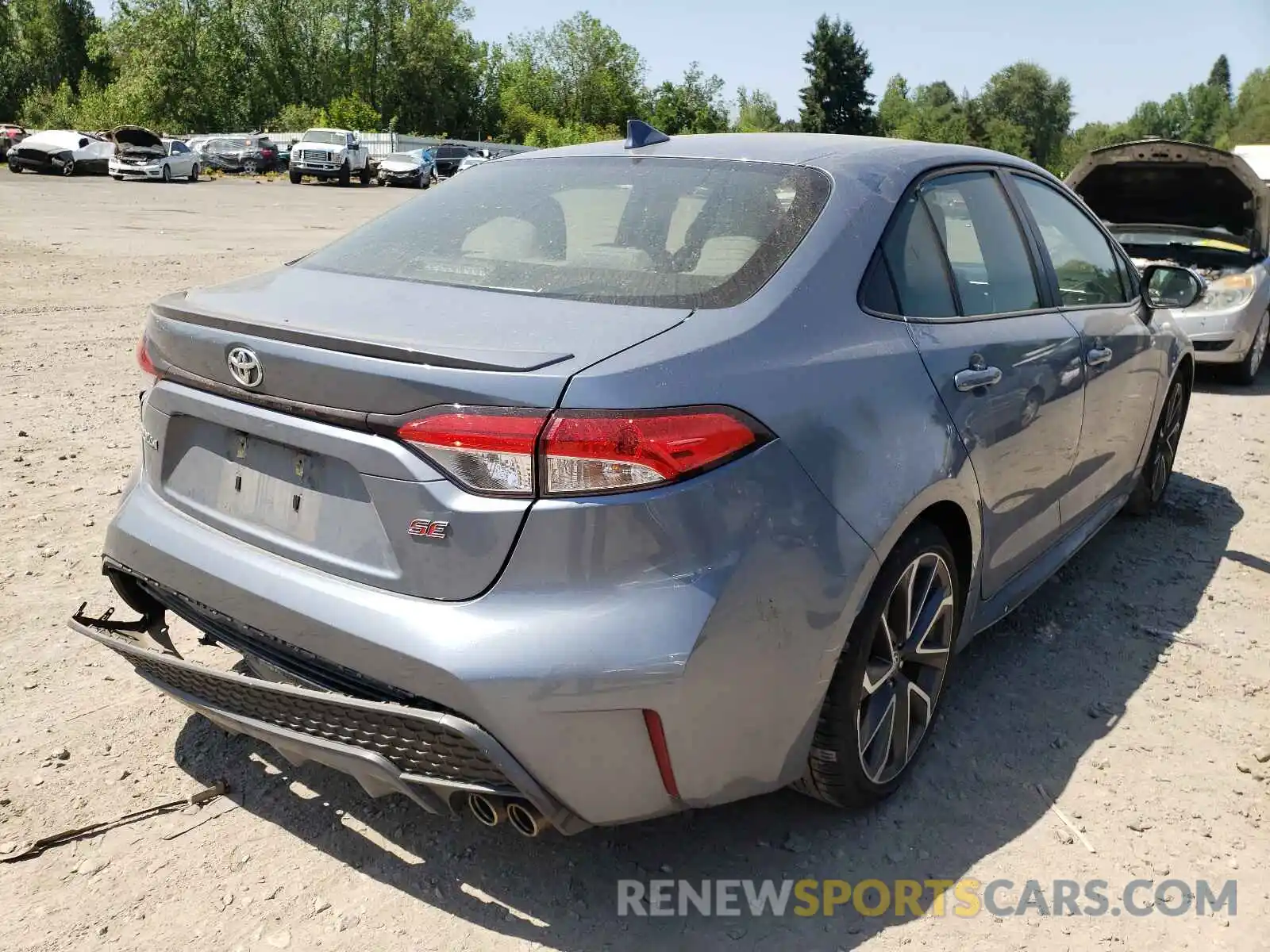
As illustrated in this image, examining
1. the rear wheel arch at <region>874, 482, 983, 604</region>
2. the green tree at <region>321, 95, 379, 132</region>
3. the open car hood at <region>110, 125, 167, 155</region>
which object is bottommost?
the rear wheel arch at <region>874, 482, 983, 604</region>

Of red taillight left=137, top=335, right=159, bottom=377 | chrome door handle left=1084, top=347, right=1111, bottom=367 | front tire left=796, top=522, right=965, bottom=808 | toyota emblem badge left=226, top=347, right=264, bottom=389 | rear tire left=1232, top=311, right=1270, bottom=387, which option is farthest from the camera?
rear tire left=1232, top=311, right=1270, bottom=387

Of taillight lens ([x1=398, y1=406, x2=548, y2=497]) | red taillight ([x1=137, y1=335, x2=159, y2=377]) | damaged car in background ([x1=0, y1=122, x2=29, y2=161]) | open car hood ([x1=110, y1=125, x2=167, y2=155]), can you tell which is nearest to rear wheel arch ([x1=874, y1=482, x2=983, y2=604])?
taillight lens ([x1=398, y1=406, x2=548, y2=497])

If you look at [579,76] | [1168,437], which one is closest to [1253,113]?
[579,76]

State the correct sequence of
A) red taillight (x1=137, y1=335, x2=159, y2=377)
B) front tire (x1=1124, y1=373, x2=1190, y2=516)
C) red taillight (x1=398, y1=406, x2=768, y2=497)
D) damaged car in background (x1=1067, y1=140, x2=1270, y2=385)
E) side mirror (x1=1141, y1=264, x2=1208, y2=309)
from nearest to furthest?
red taillight (x1=398, y1=406, x2=768, y2=497) < red taillight (x1=137, y1=335, x2=159, y2=377) < side mirror (x1=1141, y1=264, x2=1208, y2=309) < front tire (x1=1124, y1=373, x2=1190, y2=516) < damaged car in background (x1=1067, y1=140, x2=1270, y2=385)

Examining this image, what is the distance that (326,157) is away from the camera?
131 ft

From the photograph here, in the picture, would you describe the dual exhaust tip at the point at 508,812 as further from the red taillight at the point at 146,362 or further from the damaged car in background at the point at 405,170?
the damaged car in background at the point at 405,170

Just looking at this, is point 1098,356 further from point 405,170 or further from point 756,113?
point 756,113

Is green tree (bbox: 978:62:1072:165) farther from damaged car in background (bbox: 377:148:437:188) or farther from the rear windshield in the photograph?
the rear windshield

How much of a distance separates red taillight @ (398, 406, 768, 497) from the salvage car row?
2938 cm

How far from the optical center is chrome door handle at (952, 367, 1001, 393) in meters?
2.89

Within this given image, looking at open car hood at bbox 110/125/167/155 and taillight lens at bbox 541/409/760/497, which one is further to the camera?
open car hood at bbox 110/125/167/155

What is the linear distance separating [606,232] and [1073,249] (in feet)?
6.78

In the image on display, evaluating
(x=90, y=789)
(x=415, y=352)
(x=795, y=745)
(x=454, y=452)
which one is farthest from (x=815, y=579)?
(x=90, y=789)

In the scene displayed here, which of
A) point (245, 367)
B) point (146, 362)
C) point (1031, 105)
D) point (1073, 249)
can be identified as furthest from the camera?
point (1031, 105)
